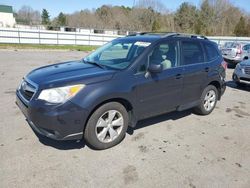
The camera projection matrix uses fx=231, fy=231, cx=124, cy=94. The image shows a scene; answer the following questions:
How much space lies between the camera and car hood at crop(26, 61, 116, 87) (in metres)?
3.28

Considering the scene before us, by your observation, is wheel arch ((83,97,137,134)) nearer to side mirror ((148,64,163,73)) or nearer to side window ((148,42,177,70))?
side mirror ((148,64,163,73))

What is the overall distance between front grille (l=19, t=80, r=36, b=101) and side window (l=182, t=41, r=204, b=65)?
2.77 meters

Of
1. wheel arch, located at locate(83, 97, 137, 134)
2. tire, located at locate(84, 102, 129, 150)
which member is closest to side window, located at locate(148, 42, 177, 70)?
wheel arch, located at locate(83, 97, 137, 134)

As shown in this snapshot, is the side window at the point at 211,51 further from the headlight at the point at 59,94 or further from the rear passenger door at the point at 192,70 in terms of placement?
the headlight at the point at 59,94

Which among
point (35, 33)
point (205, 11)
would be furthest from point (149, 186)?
point (205, 11)

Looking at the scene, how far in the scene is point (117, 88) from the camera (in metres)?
3.49

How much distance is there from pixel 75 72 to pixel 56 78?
13.5 inches

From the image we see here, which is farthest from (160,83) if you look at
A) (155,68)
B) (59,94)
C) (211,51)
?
(211,51)

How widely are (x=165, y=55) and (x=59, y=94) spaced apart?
208 cm

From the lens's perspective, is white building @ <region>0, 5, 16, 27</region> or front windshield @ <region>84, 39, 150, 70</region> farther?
white building @ <region>0, 5, 16, 27</region>

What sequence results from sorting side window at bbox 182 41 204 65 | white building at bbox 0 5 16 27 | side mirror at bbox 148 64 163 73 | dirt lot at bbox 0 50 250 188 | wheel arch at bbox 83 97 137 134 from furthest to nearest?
1. white building at bbox 0 5 16 27
2. side window at bbox 182 41 204 65
3. side mirror at bbox 148 64 163 73
4. wheel arch at bbox 83 97 137 134
5. dirt lot at bbox 0 50 250 188

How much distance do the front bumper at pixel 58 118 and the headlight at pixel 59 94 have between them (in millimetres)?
75

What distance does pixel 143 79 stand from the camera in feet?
12.5

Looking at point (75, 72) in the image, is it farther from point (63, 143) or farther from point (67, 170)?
point (67, 170)
